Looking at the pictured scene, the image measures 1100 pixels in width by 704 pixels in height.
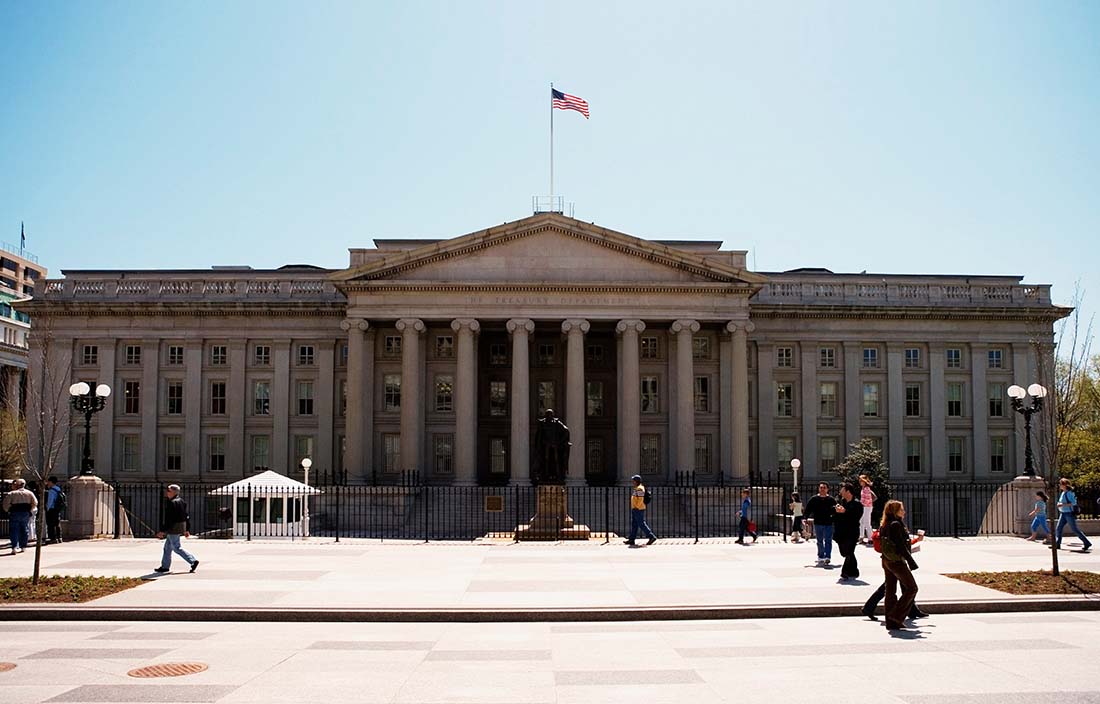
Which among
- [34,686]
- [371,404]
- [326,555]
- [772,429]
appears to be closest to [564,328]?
[371,404]

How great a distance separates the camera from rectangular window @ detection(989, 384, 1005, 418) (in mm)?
67312

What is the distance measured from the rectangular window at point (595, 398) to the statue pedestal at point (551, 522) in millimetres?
31812

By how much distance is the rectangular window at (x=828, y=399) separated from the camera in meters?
66.7

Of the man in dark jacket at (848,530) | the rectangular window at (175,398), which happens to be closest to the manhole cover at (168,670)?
the man in dark jacket at (848,530)

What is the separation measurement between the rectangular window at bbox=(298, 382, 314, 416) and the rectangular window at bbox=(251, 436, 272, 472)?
2800 millimetres

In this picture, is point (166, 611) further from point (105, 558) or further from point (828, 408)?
point (828, 408)

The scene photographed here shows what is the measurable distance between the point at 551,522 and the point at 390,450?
3264 centimetres

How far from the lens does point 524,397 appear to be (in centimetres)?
5778

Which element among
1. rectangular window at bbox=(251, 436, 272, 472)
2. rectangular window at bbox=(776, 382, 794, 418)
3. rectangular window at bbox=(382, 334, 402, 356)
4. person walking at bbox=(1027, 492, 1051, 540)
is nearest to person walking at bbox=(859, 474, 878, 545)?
person walking at bbox=(1027, 492, 1051, 540)

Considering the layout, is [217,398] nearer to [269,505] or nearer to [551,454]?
[269,505]

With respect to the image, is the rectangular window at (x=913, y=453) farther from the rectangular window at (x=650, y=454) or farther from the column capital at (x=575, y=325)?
the column capital at (x=575, y=325)

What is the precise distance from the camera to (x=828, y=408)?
219ft

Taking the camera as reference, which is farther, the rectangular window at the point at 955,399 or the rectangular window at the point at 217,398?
the rectangular window at the point at 955,399

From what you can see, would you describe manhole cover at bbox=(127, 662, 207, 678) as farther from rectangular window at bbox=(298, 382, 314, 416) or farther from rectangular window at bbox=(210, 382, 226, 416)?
rectangular window at bbox=(210, 382, 226, 416)
